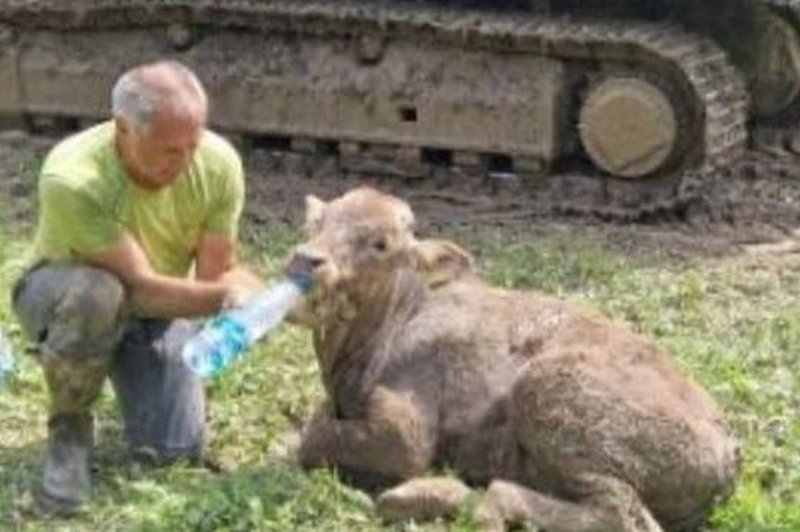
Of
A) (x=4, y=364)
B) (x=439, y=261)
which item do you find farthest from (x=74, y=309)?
(x=439, y=261)

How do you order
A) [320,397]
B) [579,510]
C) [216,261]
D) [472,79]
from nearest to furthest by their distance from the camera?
[579,510] < [216,261] < [320,397] < [472,79]

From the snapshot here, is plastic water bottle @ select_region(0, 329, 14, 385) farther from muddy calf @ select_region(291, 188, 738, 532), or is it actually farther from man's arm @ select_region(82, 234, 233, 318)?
muddy calf @ select_region(291, 188, 738, 532)

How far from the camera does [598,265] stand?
446 inches

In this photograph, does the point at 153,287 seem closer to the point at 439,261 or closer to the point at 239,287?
the point at 239,287

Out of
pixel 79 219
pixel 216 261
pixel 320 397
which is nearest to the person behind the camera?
pixel 79 219

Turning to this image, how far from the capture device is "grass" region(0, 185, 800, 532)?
24.7ft

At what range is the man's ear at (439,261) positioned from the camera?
794 cm

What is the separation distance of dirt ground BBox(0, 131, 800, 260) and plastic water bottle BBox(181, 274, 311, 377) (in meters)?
4.63

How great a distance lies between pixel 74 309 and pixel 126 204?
1.32 feet

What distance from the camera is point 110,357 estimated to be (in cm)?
788

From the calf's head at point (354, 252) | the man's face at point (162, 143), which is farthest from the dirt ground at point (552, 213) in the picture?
the man's face at point (162, 143)

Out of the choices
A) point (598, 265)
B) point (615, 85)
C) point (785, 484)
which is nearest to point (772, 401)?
point (785, 484)

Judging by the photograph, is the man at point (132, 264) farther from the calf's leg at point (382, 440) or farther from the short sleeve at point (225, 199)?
the calf's leg at point (382, 440)

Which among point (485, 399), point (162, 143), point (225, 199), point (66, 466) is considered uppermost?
point (162, 143)
